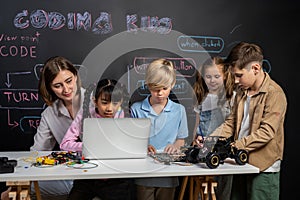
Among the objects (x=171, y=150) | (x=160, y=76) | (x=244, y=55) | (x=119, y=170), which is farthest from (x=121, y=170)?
(x=244, y=55)

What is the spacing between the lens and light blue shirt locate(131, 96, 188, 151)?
247 centimetres

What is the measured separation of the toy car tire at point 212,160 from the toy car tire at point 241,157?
0.44ft

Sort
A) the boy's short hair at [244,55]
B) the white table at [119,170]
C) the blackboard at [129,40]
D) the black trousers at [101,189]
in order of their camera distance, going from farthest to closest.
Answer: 1. the blackboard at [129,40]
2. the boy's short hair at [244,55]
3. the black trousers at [101,189]
4. the white table at [119,170]

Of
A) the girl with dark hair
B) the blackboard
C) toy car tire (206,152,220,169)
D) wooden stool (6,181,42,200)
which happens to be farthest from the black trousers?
the blackboard

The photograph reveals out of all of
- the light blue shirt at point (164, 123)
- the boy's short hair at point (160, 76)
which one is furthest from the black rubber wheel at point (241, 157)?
the boy's short hair at point (160, 76)

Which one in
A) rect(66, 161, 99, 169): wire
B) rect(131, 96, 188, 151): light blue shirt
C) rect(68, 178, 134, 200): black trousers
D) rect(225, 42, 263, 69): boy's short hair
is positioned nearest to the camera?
rect(66, 161, 99, 169): wire

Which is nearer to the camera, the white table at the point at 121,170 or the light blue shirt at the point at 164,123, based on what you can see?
the white table at the point at 121,170

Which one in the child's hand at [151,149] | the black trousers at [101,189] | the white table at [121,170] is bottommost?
the black trousers at [101,189]

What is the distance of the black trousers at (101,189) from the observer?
2.22 meters

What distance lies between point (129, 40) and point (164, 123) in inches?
41.1

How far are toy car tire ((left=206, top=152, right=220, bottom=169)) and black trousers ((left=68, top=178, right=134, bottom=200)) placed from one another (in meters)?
0.56

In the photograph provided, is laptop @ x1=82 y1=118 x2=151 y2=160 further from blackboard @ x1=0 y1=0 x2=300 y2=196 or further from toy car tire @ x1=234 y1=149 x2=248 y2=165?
blackboard @ x1=0 y1=0 x2=300 y2=196

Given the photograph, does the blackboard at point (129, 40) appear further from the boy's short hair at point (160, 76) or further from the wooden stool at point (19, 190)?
the wooden stool at point (19, 190)

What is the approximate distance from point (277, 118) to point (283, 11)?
1.61 m
